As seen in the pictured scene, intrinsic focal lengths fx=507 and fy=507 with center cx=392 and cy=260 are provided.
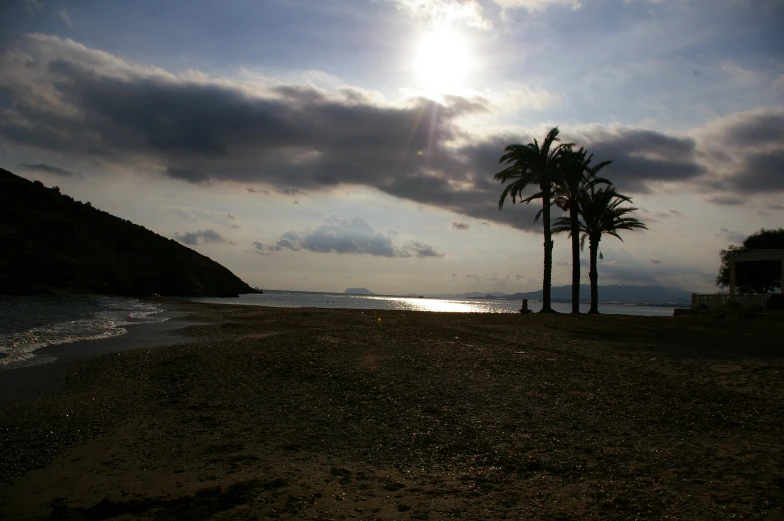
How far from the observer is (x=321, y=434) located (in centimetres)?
628

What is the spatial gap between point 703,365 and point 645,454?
6806mm

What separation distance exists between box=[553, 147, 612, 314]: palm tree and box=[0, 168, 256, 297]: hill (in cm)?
6048

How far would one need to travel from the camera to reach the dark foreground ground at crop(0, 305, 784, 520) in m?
4.30

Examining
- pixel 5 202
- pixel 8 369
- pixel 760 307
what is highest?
pixel 5 202

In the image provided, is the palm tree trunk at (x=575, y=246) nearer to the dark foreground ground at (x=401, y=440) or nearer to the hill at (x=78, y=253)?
the dark foreground ground at (x=401, y=440)

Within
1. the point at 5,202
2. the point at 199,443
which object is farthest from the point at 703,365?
the point at 5,202

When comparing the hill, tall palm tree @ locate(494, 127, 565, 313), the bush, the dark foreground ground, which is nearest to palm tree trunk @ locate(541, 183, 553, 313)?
tall palm tree @ locate(494, 127, 565, 313)

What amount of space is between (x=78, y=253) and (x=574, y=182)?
70.9 meters

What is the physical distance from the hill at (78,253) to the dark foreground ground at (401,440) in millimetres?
64716

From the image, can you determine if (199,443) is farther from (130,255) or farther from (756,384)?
(130,255)

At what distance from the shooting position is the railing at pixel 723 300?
28.9 meters

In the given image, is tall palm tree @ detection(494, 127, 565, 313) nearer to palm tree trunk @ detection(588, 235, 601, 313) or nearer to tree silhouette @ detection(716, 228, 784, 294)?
palm tree trunk @ detection(588, 235, 601, 313)

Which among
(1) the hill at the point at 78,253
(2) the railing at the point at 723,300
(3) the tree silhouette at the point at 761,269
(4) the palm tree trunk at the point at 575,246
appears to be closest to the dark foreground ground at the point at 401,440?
(2) the railing at the point at 723,300

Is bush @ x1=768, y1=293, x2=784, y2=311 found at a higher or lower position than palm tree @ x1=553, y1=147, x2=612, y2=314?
lower
